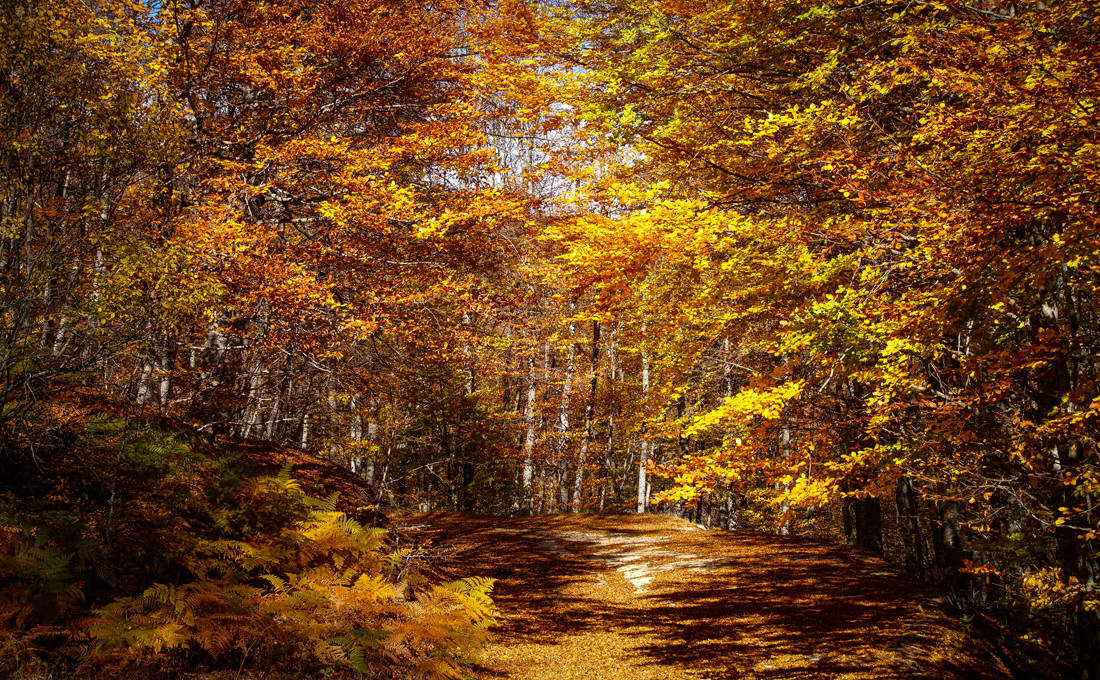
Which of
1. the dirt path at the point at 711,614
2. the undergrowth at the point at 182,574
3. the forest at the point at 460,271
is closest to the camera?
the undergrowth at the point at 182,574

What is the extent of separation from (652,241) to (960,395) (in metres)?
4.04

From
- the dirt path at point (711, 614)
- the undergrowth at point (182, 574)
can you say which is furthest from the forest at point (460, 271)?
the dirt path at point (711, 614)

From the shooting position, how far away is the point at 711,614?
27.5 feet

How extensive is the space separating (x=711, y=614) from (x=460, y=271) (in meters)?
6.72

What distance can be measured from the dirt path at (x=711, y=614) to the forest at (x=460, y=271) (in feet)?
2.66

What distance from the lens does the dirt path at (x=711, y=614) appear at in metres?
6.43

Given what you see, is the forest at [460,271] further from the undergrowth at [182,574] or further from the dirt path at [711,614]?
the dirt path at [711,614]

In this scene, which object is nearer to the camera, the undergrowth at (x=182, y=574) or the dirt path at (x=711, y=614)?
the undergrowth at (x=182, y=574)

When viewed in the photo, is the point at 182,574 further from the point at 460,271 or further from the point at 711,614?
the point at 711,614

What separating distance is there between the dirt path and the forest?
31.9 inches

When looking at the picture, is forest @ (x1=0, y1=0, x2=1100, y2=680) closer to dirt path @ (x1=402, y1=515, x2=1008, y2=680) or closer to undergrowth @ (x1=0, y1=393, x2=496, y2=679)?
undergrowth @ (x1=0, y1=393, x2=496, y2=679)

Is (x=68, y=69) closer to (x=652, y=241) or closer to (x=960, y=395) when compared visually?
(x=652, y=241)

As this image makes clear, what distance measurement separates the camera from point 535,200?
1083 centimetres

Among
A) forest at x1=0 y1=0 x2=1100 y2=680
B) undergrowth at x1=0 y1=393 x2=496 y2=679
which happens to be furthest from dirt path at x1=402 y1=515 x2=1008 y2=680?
undergrowth at x1=0 y1=393 x2=496 y2=679
